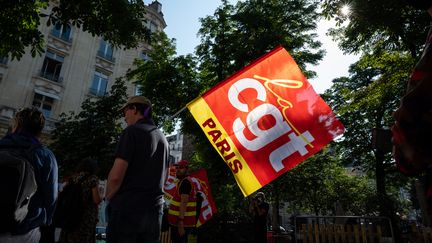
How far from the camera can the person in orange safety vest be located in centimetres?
505

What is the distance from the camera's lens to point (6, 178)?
2182mm

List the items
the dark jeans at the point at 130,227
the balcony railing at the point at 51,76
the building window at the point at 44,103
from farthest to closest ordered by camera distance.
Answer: the balcony railing at the point at 51,76 → the building window at the point at 44,103 → the dark jeans at the point at 130,227

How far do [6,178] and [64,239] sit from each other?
196 centimetres

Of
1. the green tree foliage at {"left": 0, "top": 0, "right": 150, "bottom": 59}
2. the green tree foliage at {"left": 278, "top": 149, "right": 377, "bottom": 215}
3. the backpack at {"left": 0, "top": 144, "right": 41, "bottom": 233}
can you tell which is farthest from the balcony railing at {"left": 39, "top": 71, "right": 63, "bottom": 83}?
the backpack at {"left": 0, "top": 144, "right": 41, "bottom": 233}

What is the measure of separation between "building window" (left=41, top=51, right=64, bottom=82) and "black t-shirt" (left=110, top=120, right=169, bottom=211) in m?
23.1

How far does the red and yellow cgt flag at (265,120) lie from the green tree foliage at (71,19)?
14.2 feet

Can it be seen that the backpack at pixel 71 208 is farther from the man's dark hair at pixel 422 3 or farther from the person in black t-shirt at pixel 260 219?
the person in black t-shirt at pixel 260 219

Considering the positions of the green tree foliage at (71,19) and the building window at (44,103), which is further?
the building window at (44,103)

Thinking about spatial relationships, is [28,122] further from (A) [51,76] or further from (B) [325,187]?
(B) [325,187]

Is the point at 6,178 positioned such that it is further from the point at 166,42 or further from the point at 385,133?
the point at 166,42

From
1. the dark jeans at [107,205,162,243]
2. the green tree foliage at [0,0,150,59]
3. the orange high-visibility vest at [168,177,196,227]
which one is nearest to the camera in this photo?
the dark jeans at [107,205,162,243]

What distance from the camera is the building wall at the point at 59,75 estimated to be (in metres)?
20.1

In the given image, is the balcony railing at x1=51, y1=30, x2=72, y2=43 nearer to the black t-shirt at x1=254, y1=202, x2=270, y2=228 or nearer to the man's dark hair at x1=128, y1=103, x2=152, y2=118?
the black t-shirt at x1=254, y1=202, x2=270, y2=228

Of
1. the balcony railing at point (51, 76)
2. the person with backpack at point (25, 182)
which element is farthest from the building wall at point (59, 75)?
the person with backpack at point (25, 182)
